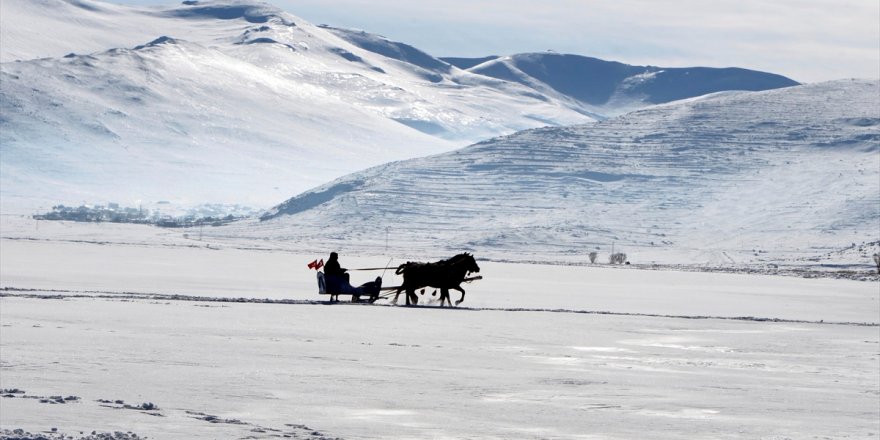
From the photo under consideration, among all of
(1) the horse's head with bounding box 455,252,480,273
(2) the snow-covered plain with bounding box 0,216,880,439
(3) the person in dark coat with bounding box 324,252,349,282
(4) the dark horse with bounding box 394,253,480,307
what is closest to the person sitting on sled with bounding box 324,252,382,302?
(3) the person in dark coat with bounding box 324,252,349,282

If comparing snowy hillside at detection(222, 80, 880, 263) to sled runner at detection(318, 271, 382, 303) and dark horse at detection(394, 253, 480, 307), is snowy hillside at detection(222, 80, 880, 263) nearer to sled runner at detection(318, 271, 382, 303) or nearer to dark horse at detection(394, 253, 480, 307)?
dark horse at detection(394, 253, 480, 307)

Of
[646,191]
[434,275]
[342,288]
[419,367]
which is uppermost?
[646,191]

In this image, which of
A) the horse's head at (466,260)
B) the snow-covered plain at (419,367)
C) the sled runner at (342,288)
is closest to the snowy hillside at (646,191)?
the horse's head at (466,260)

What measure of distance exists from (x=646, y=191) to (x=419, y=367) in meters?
121

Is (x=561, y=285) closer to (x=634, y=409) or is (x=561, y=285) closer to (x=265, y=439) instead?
(x=634, y=409)

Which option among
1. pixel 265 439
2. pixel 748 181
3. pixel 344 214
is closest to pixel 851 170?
pixel 748 181

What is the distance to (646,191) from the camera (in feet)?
452

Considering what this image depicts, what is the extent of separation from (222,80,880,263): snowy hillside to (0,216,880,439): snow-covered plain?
73253mm

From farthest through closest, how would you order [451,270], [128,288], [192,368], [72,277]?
[72,277], [128,288], [451,270], [192,368]

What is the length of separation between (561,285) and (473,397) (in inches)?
1313

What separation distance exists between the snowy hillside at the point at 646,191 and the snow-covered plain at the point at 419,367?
73.3m

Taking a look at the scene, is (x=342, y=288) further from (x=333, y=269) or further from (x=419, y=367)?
(x=419, y=367)

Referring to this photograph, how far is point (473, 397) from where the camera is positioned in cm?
1534

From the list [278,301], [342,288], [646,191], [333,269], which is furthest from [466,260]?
[646,191]
